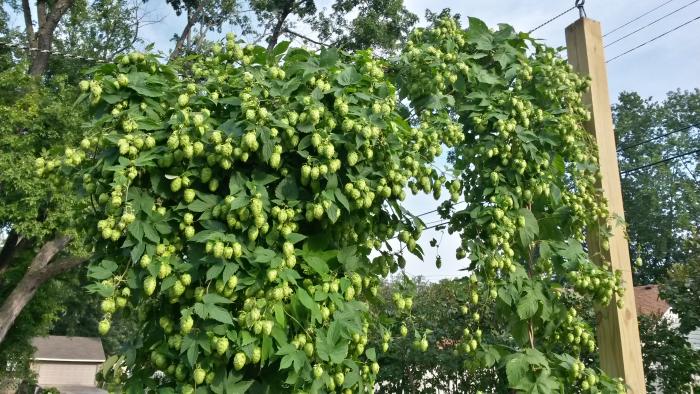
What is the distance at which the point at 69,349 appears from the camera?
44719 millimetres

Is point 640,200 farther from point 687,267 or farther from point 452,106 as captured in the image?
point 452,106

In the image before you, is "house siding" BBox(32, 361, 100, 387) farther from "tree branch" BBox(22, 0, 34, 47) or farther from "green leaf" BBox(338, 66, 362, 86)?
"green leaf" BBox(338, 66, 362, 86)

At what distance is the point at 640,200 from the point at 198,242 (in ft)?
132

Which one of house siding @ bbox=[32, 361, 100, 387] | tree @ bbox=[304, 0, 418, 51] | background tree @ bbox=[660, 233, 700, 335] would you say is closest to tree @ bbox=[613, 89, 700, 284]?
tree @ bbox=[304, 0, 418, 51]

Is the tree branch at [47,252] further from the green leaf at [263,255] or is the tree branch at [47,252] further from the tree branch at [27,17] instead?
the green leaf at [263,255]

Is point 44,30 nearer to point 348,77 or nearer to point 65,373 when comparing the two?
point 348,77

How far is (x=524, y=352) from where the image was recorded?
8.77 ft

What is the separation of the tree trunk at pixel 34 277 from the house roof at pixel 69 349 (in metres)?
33.5

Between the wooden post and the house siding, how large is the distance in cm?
4624

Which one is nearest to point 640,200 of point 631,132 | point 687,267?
point 631,132

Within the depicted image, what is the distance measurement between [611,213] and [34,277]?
12.4m

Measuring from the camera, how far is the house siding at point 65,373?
43531 mm

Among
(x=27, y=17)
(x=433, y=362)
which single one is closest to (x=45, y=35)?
(x=27, y=17)

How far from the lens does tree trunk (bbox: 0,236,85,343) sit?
12.2m
